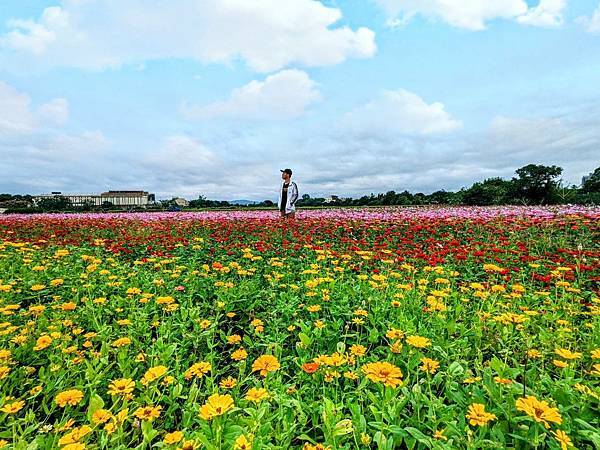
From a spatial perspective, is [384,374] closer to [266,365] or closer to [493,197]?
[266,365]

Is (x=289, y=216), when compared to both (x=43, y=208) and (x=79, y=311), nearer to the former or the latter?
(x=79, y=311)

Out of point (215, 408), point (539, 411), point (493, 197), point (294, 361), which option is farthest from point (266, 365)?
point (493, 197)

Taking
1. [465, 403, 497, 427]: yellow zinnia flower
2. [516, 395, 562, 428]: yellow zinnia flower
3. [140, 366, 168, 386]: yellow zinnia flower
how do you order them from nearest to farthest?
[516, 395, 562, 428]: yellow zinnia flower < [465, 403, 497, 427]: yellow zinnia flower < [140, 366, 168, 386]: yellow zinnia flower

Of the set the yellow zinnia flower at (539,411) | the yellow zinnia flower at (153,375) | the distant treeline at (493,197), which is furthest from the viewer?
the distant treeline at (493,197)

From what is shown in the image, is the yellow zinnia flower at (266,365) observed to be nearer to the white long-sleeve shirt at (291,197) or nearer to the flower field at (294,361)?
the flower field at (294,361)

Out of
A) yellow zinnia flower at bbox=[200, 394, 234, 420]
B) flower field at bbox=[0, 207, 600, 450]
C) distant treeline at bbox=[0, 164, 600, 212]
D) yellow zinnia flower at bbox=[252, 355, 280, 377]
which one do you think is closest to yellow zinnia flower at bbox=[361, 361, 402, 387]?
flower field at bbox=[0, 207, 600, 450]

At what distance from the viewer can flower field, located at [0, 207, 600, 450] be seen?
139 cm

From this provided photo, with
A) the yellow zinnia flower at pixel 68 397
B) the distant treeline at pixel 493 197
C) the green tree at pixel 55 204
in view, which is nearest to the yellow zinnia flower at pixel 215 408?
the yellow zinnia flower at pixel 68 397

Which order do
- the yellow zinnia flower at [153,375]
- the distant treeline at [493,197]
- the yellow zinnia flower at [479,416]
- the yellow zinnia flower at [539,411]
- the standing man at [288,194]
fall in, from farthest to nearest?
the distant treeline at [493,197], the standing man at [288,194], the yellow zinnia flower at [153,375], the yellow zinnia flower at [479,416], the yellow zinnia flower at [539,411]

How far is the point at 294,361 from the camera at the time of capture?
Answer: 7.27 ft

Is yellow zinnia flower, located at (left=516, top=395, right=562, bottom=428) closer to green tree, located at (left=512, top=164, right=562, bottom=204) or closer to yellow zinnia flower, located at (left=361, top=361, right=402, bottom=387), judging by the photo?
yellow zinnia flower, located at (left=361, top=361, right=402, bottom=387)

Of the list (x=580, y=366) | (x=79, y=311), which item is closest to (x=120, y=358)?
(x=79, y=311)

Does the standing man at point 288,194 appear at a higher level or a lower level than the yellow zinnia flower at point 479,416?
higher

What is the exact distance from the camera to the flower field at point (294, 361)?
1.39 metres
